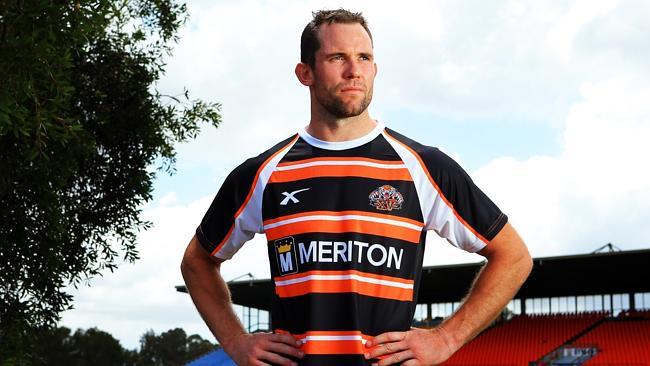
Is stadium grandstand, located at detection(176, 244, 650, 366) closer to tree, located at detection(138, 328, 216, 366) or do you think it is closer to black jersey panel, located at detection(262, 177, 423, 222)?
black jersey panel, located at detection(262, 177, 423, 222)

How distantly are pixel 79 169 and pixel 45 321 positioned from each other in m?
3.89

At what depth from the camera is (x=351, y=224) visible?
380 cm

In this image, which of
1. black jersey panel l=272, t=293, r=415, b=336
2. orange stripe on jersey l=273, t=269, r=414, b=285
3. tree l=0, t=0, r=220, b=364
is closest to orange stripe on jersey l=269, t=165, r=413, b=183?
orange stripe on jersey l=273, t=269, r=414, b=285

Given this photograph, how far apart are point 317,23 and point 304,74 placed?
0.78ft

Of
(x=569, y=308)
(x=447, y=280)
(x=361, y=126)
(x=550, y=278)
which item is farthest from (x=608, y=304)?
(x=361, y=126)

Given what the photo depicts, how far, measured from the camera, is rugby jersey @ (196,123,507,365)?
3.73 meters

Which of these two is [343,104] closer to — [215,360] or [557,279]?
[557,279]

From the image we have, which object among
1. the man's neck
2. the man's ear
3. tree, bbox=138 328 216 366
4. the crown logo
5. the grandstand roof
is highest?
tree, bbox=138 328 216 366

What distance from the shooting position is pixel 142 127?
2297cm

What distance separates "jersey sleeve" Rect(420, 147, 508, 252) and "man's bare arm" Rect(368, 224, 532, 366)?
63mm

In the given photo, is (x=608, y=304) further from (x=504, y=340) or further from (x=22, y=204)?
(x=22, y=204)

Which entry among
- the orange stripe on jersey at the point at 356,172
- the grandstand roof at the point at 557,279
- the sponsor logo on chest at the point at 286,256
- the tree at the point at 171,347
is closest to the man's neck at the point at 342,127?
the orange stripe on jersey at the point at 356,172

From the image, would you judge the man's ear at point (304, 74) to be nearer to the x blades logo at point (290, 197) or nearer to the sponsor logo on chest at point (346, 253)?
the x blades logo at point (290, 197)

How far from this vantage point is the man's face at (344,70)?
3.82 metres
